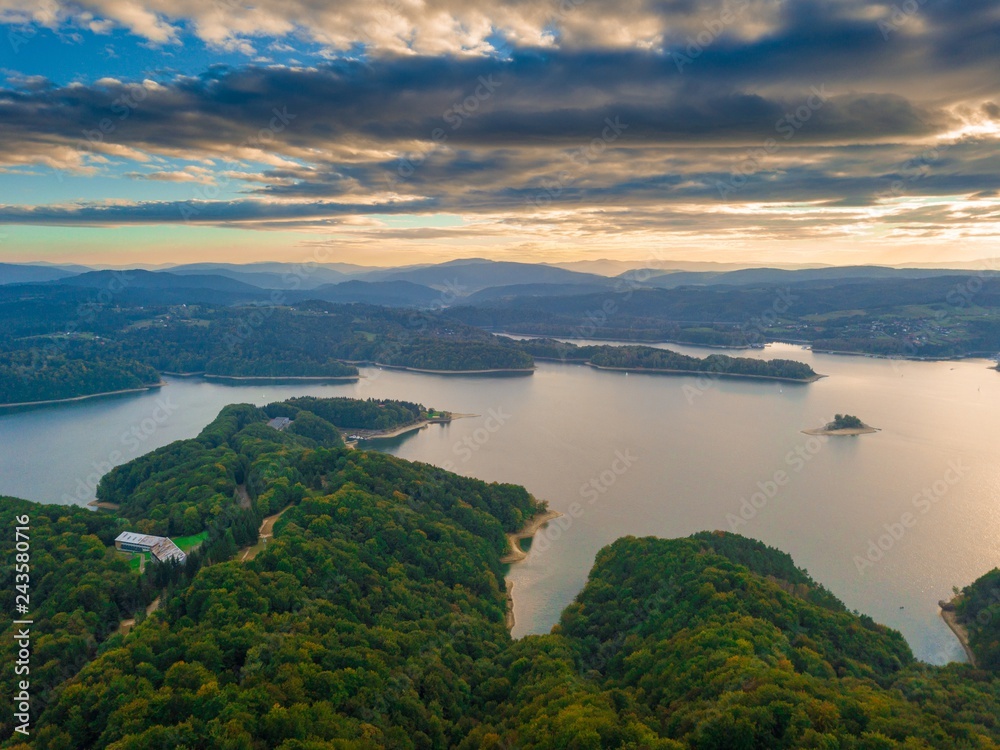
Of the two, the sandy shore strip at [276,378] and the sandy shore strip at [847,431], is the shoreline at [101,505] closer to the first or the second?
the sandy shore strip at [276,378]

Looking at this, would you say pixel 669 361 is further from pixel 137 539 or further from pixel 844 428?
pixel 137 539

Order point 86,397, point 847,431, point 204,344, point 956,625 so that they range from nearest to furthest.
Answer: point 956,625 → point 847,431 → point 86,397 → point 204,344

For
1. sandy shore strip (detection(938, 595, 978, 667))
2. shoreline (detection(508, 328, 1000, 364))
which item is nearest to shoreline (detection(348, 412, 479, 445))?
sandy shore strip (detection(938, 595, 978, 667))

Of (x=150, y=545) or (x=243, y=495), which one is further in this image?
(x=243, y=495)

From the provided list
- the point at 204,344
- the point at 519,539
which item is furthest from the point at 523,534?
the point at 204,344

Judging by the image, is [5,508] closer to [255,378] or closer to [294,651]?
[294,651]

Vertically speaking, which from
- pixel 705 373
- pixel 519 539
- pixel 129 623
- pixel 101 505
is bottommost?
pixel 101 505

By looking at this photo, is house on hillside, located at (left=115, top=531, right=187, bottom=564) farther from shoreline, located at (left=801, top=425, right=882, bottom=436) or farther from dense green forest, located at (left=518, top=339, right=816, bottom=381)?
dense green forest, located at (left=518, top=339, right=816, bottom=381)

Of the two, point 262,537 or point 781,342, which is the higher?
point 781,342

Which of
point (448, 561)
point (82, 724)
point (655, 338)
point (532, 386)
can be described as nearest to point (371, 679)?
point (82, 724)
